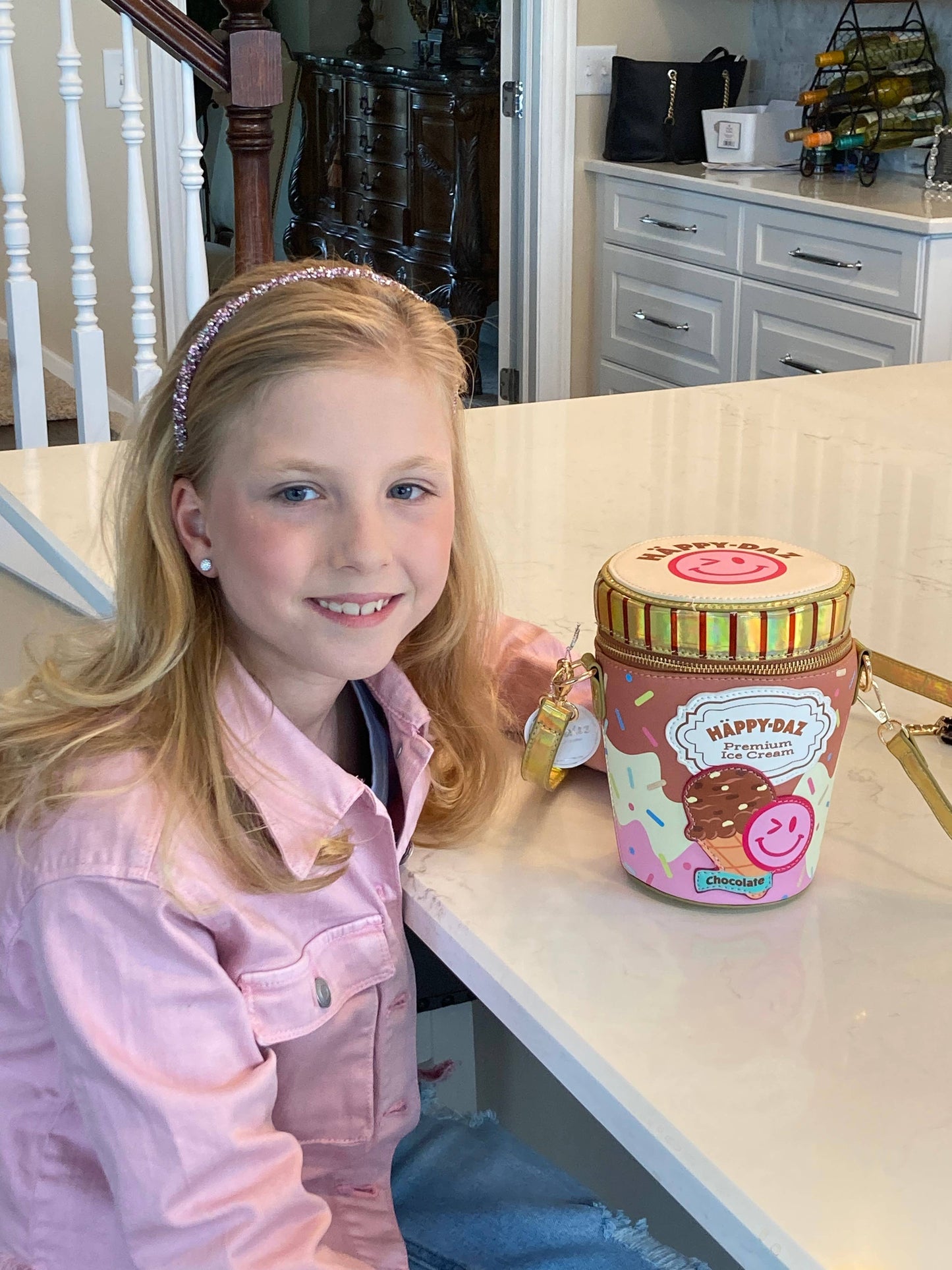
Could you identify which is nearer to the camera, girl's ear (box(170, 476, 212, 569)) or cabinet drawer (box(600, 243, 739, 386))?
girl's ear (box(170, 476, 212, 569))

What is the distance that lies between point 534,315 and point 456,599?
3.42 metres

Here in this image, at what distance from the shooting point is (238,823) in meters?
0.76

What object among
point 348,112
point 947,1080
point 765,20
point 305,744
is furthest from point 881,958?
point 348,112

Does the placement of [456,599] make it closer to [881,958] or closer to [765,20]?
[881,958]

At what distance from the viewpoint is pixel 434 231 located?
16.4ft

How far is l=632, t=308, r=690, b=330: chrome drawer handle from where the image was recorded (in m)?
3.87

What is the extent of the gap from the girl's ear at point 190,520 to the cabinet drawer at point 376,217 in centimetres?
455

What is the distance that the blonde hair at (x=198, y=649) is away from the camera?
2.45ft

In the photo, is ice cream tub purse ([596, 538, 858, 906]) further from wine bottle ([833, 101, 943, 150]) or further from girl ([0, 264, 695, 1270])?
wine bottle ([833, 101, 943, 150])

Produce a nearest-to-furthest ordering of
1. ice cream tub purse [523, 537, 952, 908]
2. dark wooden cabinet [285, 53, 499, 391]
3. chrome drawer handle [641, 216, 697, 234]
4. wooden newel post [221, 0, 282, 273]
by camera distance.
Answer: ice cream tub purse [523, 537, 952, 908] → wooden newel post [221, 0, 282, 273] → chrome drawer handle [641, 216, 697, 234] → dark wooden cabinet [285, 53, 499, 391]

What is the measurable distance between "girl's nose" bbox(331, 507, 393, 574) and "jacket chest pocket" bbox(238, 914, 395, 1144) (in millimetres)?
196

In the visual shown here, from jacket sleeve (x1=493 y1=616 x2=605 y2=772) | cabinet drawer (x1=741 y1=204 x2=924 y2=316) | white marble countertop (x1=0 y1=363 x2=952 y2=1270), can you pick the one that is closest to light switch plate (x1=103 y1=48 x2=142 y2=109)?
cabinet drawer (x1=741 y1=204 x2=924 y2=316)

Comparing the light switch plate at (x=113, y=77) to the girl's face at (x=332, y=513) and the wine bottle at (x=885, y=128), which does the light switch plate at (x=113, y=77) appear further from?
the girl's face at (x=332, y=513)

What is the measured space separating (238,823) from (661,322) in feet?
11.2
